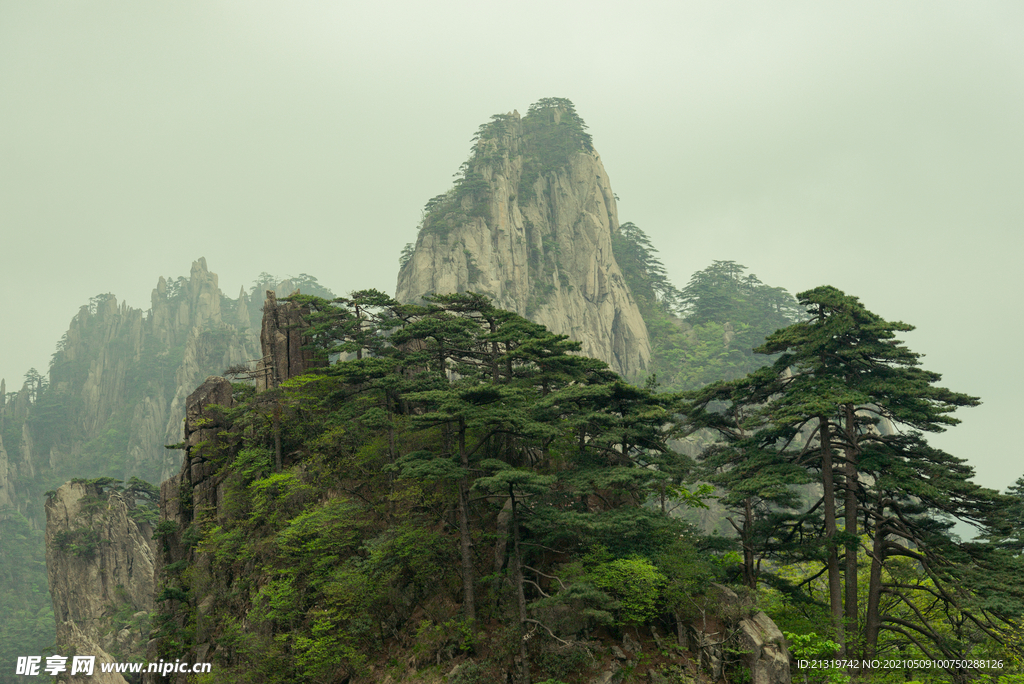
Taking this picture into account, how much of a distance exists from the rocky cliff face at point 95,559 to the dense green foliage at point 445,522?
23.8m

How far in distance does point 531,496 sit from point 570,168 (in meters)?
50.4

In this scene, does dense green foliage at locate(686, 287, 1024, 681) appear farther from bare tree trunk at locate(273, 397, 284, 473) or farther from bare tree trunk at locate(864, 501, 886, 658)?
bare tree trunk at locate(273, 397, 284, 473)

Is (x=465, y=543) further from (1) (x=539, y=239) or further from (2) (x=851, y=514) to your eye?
(1) (x=539, y=239)

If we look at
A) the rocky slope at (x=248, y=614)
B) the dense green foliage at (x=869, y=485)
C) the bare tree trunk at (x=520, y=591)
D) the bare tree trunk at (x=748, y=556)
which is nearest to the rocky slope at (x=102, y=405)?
the rocky slope at (x=248, y=614)

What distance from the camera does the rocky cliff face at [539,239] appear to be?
174ft

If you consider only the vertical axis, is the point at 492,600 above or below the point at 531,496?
below

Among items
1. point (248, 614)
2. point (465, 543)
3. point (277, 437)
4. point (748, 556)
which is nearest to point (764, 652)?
point (748, 556)

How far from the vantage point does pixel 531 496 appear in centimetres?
1816

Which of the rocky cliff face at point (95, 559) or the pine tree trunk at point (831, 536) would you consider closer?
the pine tree trunk at point (831, 536)

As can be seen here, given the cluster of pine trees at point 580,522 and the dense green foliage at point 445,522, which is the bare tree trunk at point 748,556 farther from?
the dense green foliage at point 445,522

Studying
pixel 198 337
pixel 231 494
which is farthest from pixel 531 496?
pixel 198 337

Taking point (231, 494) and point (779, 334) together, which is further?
point (231, 494)

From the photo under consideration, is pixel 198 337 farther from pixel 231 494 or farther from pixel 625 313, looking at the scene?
pixel 231 494

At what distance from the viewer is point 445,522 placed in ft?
67.7
